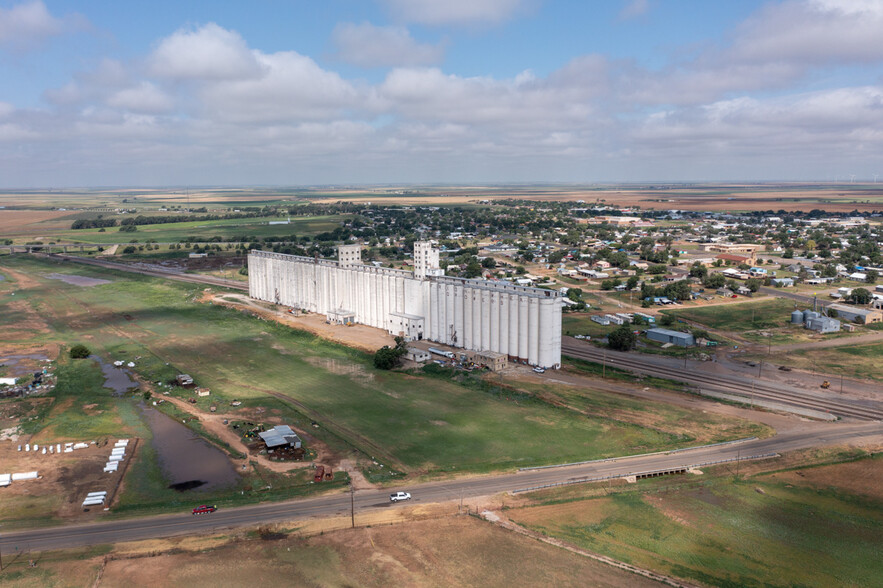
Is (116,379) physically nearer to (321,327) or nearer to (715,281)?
(321,327)

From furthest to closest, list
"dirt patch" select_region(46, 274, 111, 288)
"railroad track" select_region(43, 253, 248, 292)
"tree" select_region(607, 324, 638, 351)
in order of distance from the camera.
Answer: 1. "dirt patch" select_region(46, 274, 111, 288)
2. "railroad track" select_region(43, 253, 248, 292)
3. "tree" select_region(607, 324, 638, 351)

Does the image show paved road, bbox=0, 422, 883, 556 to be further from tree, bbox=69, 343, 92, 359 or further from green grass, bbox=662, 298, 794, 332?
tree, bbox=69, 343, 92, 359

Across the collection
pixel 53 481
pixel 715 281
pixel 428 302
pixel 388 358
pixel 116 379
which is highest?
pixel 428 302

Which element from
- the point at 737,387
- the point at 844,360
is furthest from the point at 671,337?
the point at 844,360

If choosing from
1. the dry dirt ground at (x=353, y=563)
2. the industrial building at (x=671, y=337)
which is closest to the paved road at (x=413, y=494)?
the dry dirt ground at (x=353, y=563)

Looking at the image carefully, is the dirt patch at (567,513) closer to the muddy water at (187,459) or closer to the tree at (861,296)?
the muddy water at (187,459)

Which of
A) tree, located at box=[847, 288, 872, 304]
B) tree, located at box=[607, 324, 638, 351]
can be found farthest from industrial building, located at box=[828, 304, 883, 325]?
tree, located at box=[607, 324, 638, 351]

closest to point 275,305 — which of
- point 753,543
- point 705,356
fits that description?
point 705,356
